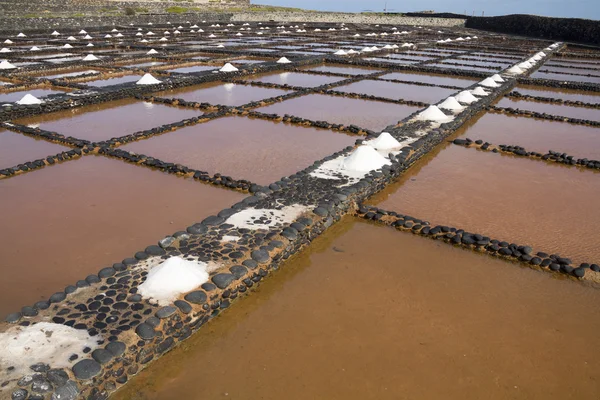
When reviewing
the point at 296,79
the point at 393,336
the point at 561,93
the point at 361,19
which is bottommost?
the point at 393,336

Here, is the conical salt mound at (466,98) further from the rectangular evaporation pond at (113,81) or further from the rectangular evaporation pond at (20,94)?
the rectangular evaporation pond at (20,94)

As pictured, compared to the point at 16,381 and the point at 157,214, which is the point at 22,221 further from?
the point at 16,381

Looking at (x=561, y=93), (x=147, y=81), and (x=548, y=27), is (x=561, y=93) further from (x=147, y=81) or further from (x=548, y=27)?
(x=548, y=27)

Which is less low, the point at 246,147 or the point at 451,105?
the point at 451,105

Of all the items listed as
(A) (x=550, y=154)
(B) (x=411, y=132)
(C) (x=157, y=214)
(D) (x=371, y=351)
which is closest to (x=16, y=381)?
(D) (x=371, y=351)

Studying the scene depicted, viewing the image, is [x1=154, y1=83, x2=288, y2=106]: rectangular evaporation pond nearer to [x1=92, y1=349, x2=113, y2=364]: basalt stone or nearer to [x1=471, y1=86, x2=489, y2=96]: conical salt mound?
[x1=471, y1=86, x2=489, y2=96]: conical salt mound

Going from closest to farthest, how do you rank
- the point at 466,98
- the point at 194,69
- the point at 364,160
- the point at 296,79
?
1. the point at 364,160
2. the point at 466,98
3. the point at 296,79
4. the point at 194,69

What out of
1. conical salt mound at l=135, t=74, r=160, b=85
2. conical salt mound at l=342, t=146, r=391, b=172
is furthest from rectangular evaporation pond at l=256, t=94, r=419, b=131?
conical salt mound at l=135, t=74, r=160, b=85

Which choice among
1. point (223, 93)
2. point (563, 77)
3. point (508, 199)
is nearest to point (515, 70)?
point (563, 77)
